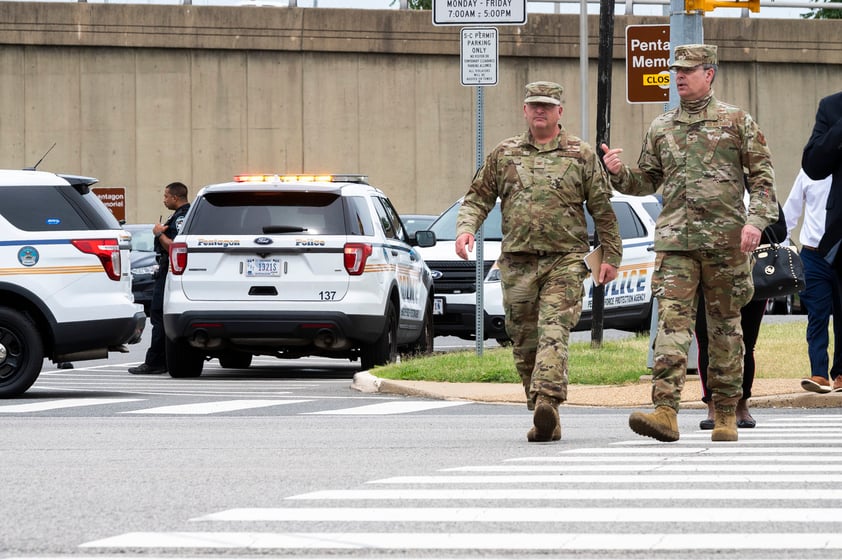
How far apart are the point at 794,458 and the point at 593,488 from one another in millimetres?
1580

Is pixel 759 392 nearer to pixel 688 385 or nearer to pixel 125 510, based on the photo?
pixel 688 385

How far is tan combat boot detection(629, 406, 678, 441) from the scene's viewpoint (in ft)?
30.6

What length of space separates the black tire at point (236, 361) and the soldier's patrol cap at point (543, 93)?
949 centimetres

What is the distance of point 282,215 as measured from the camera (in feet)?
51.9

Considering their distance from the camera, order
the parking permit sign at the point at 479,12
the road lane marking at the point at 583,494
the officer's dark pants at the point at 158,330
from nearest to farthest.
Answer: the road lane marking at the point at 583,494
the parking permit sign at the point at 479,12
the officer's dark pants at the point at 158,330

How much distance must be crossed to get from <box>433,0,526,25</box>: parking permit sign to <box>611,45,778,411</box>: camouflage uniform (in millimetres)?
6085

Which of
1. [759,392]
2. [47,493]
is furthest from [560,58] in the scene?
[47,493]

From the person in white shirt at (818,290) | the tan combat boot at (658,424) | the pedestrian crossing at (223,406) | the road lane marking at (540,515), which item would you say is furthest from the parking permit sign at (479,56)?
the road lane marking at (540,515)

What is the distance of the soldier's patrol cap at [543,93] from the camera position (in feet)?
32.4

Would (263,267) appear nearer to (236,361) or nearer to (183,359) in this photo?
(183,359)

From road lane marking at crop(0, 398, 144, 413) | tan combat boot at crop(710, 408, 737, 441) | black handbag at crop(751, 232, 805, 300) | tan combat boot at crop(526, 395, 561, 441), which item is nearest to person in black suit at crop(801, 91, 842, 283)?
black handbag at crop(751, 232, 805, 300)

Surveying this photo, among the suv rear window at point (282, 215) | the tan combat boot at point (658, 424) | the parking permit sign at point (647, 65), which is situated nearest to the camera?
the tan combat boot at point (658, 424)

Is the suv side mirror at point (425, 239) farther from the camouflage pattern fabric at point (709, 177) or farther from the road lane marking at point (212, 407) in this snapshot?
the camouflage pattern fabric at point (709, 177)

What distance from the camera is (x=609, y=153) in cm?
959
